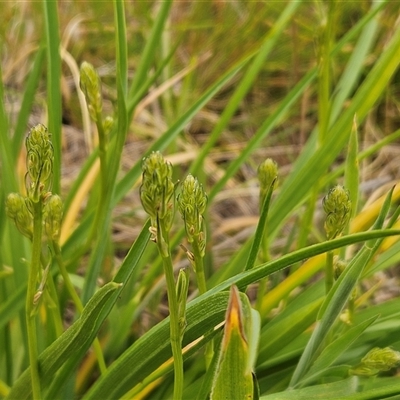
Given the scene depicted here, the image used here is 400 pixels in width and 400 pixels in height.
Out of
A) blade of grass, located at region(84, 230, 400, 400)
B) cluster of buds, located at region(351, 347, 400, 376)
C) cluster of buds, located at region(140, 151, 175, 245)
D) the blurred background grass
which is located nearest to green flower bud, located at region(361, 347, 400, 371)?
cluster of buds, located at region(351, 347, 400, 376)

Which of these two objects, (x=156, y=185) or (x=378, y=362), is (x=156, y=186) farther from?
(x=378, y=362)

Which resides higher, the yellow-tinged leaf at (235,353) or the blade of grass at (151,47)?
the blade of grass at (151,47)

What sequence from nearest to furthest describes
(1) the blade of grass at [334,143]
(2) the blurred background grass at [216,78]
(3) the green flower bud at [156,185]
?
(3) the green flower bud at [156,185]
(1) the blade of grass at [334,143]
(2) the blurred background grass at [216,78]

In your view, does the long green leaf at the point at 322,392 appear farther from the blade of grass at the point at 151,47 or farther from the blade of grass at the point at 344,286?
the blade of grass at the point at 151,47

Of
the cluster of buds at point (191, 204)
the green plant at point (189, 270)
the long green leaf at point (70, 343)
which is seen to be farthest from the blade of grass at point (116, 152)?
the cluster of buds at point (191, 204)

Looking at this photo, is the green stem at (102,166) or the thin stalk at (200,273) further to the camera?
the green stem at (102,166)

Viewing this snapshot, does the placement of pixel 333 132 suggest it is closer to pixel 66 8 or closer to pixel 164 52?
pixel 164 52

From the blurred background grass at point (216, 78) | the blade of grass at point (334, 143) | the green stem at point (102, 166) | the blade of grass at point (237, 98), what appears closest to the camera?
the green stem at point (102, 166)
